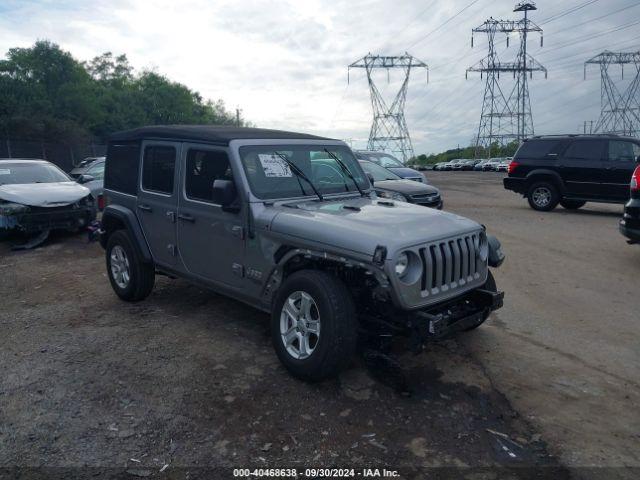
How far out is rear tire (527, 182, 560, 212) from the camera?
1350 centimetres

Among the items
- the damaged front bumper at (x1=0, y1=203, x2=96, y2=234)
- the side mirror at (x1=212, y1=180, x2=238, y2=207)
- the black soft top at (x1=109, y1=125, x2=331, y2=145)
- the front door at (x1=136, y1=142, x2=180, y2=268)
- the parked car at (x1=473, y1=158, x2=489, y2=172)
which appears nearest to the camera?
the side mirror at (x1=212, y1=180, x2=238, y2=207)

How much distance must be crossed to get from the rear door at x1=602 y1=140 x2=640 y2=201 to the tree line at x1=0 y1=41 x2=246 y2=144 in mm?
30015

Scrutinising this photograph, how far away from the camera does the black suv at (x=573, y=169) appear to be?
1245 cm

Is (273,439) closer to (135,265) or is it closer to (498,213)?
(135,265)

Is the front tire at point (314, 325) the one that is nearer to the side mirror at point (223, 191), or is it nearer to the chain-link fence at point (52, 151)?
the side mirror at point (223, 191)

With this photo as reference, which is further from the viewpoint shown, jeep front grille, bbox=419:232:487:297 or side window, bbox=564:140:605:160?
side window, bbox=564:140:605:160

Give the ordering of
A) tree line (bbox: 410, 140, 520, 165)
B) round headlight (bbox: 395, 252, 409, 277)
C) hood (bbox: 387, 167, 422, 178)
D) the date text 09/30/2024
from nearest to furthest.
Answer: the date text 09/30/2024, round headlight (bbox: 395, 252, 409, 277), hood (bbox: 387, 167, 422, 178), tree line (bbox: 410, 140, 520, 165)

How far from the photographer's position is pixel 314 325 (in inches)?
155

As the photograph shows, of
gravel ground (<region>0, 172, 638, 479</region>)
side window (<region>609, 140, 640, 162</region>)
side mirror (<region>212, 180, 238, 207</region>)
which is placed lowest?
gravel ground (<region>0, 172, 638, 479</region>)

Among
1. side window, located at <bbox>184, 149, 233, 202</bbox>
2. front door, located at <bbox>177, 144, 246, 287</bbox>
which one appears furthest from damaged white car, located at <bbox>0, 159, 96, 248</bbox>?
side window, located at <bbox>184, 149, 233, 202</bbox>

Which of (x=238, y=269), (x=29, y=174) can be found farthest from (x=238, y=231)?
(x=29, y=174)

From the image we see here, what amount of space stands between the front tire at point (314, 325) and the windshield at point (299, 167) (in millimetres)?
994

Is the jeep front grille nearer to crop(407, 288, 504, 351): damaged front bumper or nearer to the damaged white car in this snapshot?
crop(407, 288, 504, 351): damaged front bumper

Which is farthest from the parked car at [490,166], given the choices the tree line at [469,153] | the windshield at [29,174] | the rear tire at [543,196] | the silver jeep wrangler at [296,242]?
the silver jeep wrangler at [296,242]
